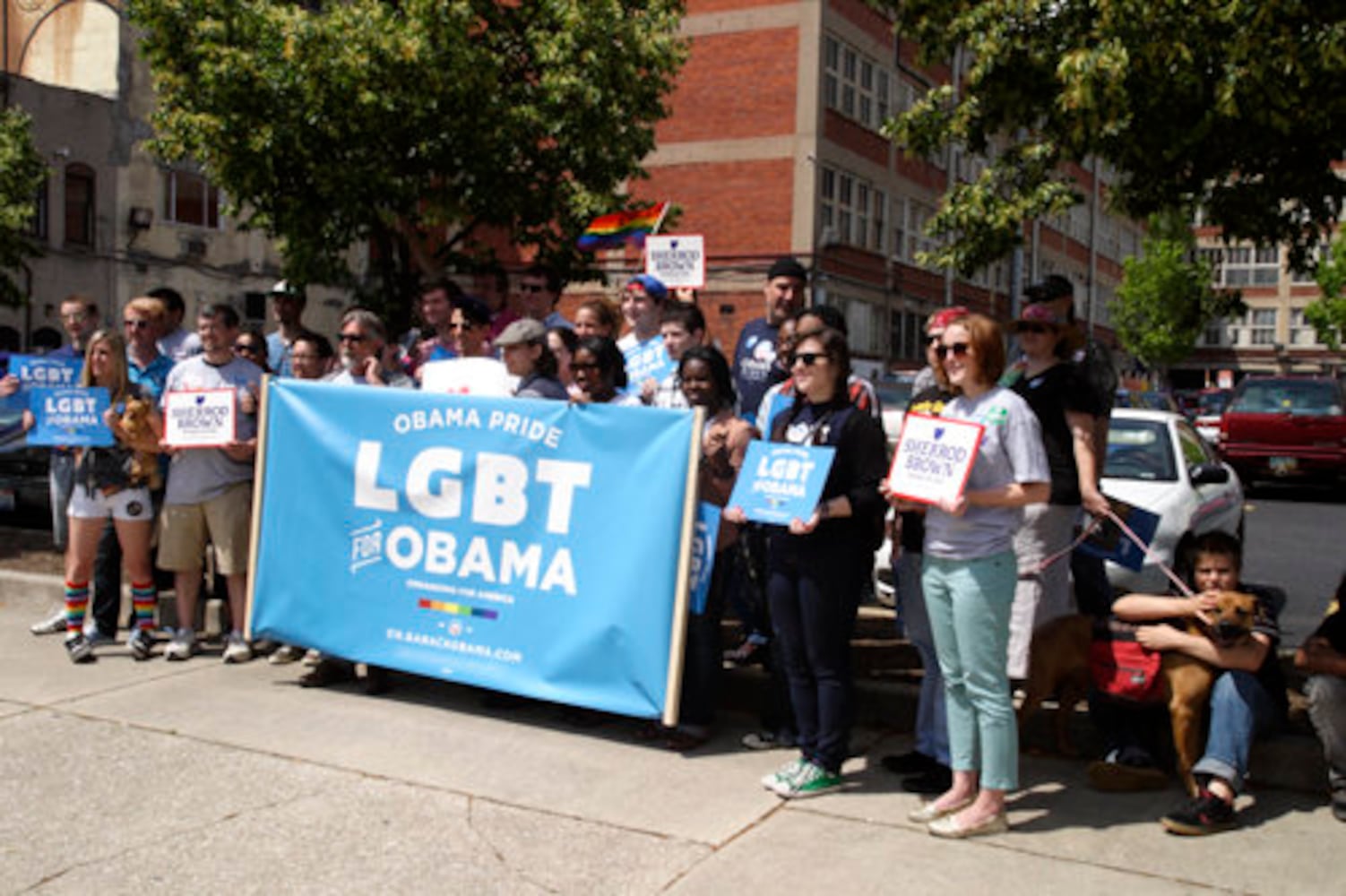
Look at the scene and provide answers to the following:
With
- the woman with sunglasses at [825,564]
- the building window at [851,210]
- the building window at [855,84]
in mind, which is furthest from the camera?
the building window at [851,210]

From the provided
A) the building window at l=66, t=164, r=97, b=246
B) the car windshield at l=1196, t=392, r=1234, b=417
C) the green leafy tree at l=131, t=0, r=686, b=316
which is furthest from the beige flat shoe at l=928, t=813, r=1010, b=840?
the building window at l=66, t=164, r=97, b=246

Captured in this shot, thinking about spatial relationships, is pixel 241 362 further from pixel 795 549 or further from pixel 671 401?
pixel 795 549

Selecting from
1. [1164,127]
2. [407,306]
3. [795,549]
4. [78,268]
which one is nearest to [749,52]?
[78,268]

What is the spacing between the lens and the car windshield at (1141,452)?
937cm

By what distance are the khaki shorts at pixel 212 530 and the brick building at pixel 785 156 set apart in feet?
77.3

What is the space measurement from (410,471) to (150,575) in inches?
82.2

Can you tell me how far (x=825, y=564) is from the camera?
5.00 metres

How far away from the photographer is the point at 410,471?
623 centimetres

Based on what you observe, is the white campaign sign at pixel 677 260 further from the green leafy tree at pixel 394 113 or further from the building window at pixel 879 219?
the building window at pixel 879 219

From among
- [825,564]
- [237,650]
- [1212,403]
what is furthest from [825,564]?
[1212,403]

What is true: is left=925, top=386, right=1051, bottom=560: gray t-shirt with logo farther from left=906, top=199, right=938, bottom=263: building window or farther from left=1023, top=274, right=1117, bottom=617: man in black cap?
left=906, top=199, right=938, bottom=263: building window

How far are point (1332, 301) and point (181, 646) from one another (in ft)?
219

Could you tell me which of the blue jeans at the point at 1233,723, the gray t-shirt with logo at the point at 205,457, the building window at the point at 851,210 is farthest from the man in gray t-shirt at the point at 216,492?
the building window at the point at 851,210

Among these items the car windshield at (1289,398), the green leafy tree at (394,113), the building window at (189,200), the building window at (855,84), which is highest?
the building window at (855,84)
